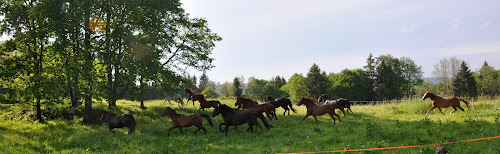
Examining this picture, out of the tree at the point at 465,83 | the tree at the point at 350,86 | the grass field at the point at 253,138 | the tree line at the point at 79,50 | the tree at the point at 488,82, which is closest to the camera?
the grass field at the point at 253,138

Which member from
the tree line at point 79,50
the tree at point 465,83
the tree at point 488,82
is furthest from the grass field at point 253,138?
the tree at point 488,82

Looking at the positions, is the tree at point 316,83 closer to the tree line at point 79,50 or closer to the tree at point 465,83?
the tree at point 465,83

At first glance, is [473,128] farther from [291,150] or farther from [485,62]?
[485,62]

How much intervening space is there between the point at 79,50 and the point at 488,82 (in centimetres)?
9406

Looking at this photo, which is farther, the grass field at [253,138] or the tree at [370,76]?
the tree at [370,76]

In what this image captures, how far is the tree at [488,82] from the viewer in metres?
72.2

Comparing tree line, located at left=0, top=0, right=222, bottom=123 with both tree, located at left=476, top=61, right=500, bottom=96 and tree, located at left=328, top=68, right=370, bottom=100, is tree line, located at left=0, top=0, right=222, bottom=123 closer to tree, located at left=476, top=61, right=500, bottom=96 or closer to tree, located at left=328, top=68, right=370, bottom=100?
tree, located at left=328, top=68, right=370, bottom=100

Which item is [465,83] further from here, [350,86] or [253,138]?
[253,138]

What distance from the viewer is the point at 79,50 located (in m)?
17.0

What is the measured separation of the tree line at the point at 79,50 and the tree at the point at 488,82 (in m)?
85.3

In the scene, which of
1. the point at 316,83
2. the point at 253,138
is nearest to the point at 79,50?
the point at 253,138

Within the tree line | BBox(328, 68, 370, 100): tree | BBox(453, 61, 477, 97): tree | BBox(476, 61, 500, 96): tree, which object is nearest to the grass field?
the tree line

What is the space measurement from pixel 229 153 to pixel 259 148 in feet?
4.04

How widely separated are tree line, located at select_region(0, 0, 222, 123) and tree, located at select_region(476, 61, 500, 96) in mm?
85322
